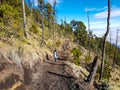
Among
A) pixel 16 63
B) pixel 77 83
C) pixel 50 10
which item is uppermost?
pixel 50 10

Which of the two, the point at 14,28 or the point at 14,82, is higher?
the point at 14,28

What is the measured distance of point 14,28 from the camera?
23.9m

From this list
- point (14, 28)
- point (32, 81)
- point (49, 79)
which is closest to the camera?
point (32, 81)

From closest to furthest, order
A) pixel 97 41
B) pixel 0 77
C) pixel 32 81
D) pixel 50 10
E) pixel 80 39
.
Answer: pixel 0 77, pixel 32 81, pixel 50 10, pixel 80 39, pixel 97 41

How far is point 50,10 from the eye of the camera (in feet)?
250

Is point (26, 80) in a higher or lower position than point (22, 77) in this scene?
lower

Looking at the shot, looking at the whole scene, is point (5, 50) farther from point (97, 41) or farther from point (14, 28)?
point (97, 41)

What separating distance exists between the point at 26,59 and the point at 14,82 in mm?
5590

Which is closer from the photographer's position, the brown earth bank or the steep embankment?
the brown earth bank

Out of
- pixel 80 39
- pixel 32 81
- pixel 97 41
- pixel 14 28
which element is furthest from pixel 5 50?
pixel 97 41

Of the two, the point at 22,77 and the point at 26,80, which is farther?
the point at 26,80

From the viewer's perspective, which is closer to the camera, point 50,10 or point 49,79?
point 49,79

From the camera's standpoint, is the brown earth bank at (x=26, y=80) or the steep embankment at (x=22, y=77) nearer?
the brown earth bank at (x=26, y=80)

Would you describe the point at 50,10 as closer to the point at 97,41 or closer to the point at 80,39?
the point at 80,39
